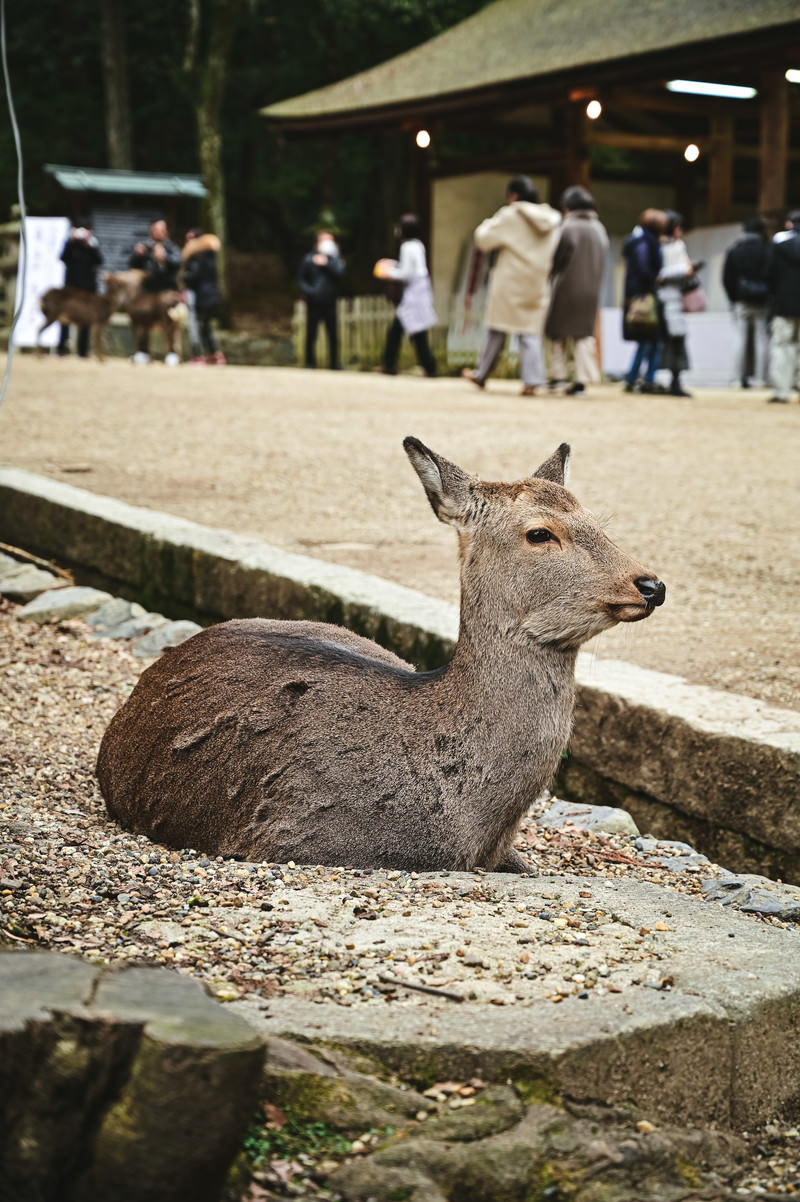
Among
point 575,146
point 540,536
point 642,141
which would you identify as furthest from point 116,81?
point 540,536

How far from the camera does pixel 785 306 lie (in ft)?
55.7

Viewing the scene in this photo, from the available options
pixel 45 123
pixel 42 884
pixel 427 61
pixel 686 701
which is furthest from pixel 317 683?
pixel 45 123

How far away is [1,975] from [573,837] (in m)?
2.52

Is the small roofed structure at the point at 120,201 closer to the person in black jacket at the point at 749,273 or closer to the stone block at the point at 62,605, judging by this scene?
the person in black jacket at the point at 749,273

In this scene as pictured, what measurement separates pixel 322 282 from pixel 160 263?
2.47 metres

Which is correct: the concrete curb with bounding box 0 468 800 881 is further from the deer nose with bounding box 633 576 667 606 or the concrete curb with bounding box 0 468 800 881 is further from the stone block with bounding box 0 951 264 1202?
the stone block with bounding box 0 951 264 1202

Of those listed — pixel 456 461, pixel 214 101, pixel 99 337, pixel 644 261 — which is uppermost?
pixel 214 101

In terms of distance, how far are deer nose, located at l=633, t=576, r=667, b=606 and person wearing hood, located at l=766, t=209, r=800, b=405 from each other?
13.9 metres

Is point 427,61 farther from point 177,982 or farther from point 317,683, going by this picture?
point 177,982

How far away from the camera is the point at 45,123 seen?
37.5m

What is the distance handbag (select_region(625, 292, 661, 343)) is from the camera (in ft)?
59.0

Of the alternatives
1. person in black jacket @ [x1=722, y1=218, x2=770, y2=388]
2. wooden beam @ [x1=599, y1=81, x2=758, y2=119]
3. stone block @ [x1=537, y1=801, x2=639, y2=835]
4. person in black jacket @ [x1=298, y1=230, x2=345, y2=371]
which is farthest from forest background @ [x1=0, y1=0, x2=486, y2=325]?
stone block @ [x1=537, y1=801, x2=639, y2=835]

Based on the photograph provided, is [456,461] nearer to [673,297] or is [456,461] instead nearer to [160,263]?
[673,297]

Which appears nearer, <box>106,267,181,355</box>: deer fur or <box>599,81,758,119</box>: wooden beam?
<box>106,267,181,355</box>: deer fur
